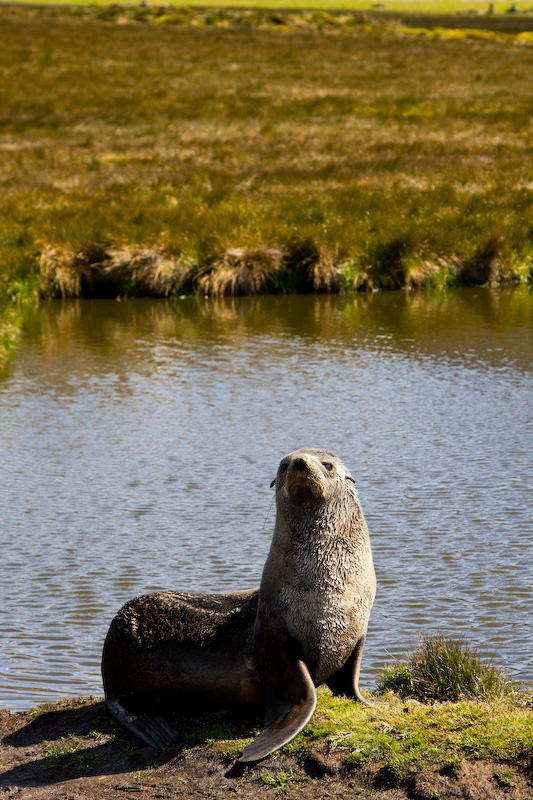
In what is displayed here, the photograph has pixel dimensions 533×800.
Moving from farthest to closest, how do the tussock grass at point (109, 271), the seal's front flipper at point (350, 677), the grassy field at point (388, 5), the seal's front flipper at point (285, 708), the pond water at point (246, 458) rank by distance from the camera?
1. the grassy field at point (388, 5)
2. the tussock grass at point (109, 271)
3. the pond water at point (246, 458)
4. the seal's front flipper at point (350, 677)
5. the seal's front flipper at point (285, 708)

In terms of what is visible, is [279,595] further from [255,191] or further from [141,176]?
[141,176]

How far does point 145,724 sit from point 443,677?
1576 mm

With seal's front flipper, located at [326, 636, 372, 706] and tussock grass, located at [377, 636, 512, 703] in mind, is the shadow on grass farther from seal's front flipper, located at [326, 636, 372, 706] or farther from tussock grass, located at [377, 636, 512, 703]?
tussock grass, located at [377, 636, 512, 703]

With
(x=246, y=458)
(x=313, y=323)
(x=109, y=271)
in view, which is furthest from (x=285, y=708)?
(x=109, y=271)

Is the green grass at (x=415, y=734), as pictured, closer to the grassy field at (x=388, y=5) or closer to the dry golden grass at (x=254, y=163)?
the dry golden grass at (x=254, y=163)

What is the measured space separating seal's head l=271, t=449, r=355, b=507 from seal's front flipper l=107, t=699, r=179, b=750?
1.25 m

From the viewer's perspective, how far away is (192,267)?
20109 mm

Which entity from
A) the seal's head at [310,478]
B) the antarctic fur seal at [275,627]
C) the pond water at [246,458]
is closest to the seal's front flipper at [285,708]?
the antarctic fur seal at [275,627]

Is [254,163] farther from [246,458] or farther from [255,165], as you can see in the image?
[246,458]

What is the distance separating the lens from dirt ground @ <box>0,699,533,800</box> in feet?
14.1

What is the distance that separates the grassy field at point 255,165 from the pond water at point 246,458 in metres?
1.71

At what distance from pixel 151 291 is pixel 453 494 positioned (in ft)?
39.1

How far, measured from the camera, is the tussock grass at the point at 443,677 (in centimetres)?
530

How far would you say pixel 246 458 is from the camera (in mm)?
10531
